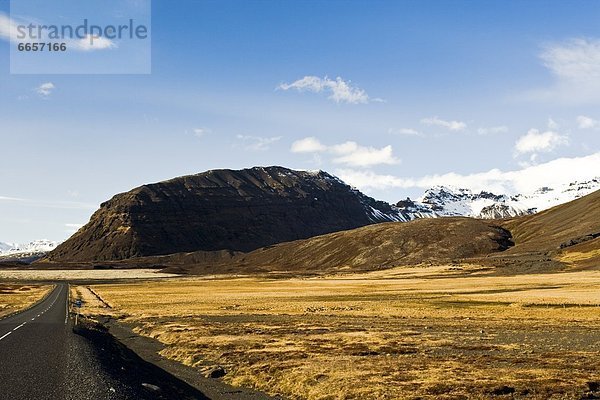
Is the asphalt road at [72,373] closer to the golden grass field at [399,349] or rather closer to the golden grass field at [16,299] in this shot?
the golden grass field at [399,349]

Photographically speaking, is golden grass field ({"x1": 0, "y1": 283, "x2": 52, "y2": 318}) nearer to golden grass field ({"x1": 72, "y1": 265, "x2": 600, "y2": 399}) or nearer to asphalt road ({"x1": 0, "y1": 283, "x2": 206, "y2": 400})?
golden grass field ({"x1": 72, "y1": 265, "x2": 600, "y2": 399})

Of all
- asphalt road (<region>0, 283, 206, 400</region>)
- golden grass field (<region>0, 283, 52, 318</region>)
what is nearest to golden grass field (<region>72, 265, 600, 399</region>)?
asphalt road (<region>0, 283, 206, 400</region>)

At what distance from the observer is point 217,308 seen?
77.8 metres

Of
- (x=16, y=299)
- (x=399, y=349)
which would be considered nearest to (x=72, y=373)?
(x=399, y=349)

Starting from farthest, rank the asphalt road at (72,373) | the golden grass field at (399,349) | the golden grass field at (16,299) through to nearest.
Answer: the golden grass field at (16,299) → the golden grass field at (399,349) → the asphalt road at (72,373)

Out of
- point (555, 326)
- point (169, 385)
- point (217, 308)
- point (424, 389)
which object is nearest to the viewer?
point (424, 389)

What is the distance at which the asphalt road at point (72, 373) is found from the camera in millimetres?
20359

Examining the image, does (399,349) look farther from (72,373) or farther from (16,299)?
(16,299)

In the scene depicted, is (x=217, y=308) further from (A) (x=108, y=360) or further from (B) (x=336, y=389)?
(B) (x=336, y=389)

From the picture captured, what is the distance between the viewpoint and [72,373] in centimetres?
2391

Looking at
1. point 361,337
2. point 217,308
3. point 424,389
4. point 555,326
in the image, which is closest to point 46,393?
point 424,389

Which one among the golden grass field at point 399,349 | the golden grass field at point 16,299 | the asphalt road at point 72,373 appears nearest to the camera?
the asphalt road at point 72,373

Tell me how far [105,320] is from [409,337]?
37439mm

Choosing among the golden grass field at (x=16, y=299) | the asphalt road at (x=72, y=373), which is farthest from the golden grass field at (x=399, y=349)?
the golden grass field at (x=16, y=299)
